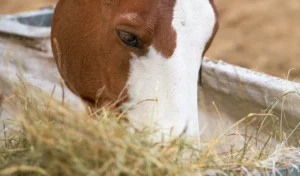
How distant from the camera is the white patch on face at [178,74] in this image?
3.73 ft

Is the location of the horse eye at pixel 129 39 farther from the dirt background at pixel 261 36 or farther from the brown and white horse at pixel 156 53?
the dirt background at pixel 261 36

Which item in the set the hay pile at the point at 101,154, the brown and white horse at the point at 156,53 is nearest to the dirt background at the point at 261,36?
the brown and white horse at the point at 156,53

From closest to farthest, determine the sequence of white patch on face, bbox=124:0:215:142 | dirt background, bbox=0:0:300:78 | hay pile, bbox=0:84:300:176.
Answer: hay pile, bbox=0:84:300:176, white patch on face, bbox=124:0:215:142, dirt background, bbox=0:0:300:78

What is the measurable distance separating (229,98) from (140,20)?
668mm

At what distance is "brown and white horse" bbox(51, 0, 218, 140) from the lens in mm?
1149

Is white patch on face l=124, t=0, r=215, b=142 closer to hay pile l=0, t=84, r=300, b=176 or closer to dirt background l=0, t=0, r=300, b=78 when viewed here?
hay pile l=0, t=84, r=300, b=176

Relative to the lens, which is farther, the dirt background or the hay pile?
the dirt background

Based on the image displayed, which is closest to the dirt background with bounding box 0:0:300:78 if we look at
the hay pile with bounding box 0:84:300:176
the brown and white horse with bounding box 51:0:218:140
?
the brown and white horse with bounding box 51:0:218:140

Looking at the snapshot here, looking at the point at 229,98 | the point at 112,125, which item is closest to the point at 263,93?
the point at 229,98

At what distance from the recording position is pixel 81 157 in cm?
78

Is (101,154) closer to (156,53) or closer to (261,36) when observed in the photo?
(156,53)

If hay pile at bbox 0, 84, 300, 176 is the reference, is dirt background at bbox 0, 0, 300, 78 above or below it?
below

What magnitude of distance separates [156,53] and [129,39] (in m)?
0.08

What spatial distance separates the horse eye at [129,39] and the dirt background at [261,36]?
1974 millimetres
